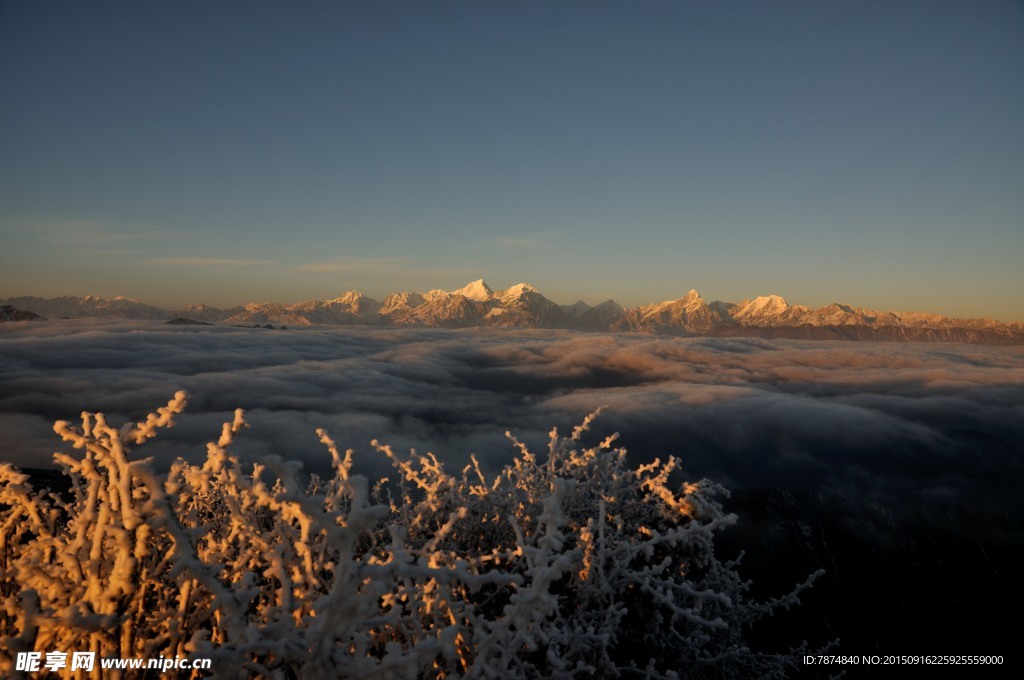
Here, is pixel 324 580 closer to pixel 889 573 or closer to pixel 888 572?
pixel 889 573

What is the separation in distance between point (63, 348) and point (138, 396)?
76743mm

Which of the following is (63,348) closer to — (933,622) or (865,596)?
(865,596)

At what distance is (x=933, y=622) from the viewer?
12088 cm

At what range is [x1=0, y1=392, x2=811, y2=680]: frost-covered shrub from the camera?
7.47 feet

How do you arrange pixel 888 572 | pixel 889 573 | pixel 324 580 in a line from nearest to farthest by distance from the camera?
pixel 324 580, pixel 889 573, pixel 888 572

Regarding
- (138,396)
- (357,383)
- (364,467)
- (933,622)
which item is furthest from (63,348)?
(933,622)

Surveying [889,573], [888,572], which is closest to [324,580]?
[889,573]

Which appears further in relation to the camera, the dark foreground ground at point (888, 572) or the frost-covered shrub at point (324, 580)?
the dark foreground ground at point (888, 572)

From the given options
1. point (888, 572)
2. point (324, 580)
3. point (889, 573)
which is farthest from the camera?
point (888, 572)

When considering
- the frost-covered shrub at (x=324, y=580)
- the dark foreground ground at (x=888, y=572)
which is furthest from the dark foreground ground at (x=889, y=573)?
the frost-covered shrub at (x=324, y=580)

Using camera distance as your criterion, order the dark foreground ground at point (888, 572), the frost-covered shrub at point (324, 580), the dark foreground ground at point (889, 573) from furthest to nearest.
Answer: the dark foreground ground at point (888, 572)
the dark foreground ground at point (889, 573)
the frost-covered shrub at point (324, 580)

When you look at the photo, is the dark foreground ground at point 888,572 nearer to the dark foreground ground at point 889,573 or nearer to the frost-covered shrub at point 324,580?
the dark foreground ground at point 889,573

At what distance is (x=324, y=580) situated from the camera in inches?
147

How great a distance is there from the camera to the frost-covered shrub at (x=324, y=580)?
2.28m
